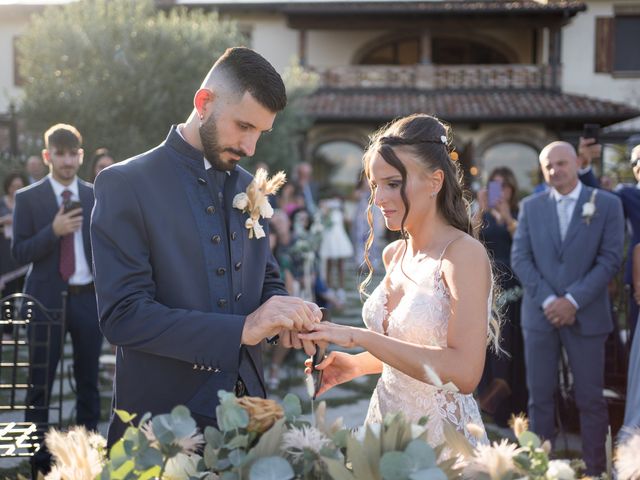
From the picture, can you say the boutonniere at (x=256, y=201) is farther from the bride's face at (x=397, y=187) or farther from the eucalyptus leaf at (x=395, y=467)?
the eucalyptus leaf at (x=395, y=467)

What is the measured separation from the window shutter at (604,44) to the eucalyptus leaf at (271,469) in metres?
27.0

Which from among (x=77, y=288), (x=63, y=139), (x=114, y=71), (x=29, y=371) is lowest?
(x=29, y=371)

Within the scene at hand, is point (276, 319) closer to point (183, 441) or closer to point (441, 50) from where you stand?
point (183, 441)

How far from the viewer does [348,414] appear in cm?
669

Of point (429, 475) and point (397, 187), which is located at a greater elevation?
point (397, 187)

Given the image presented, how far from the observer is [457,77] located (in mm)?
25547

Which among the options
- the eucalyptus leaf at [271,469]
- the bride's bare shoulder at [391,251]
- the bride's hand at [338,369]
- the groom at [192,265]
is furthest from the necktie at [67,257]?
the eucalyptus leaf at [271,469]

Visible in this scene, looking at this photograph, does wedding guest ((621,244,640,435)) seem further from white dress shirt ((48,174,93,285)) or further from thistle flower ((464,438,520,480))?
white dress shirt ((48,174,93,285))

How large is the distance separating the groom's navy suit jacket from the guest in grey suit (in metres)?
3.27

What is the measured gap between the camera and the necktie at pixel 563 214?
551 cm

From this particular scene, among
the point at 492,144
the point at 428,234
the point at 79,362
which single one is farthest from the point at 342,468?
the point at 492,144

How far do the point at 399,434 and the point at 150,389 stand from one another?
129 cm

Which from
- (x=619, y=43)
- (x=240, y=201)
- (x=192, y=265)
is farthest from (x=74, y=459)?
(x=619, y=43)

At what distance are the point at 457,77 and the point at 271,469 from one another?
25289mm
